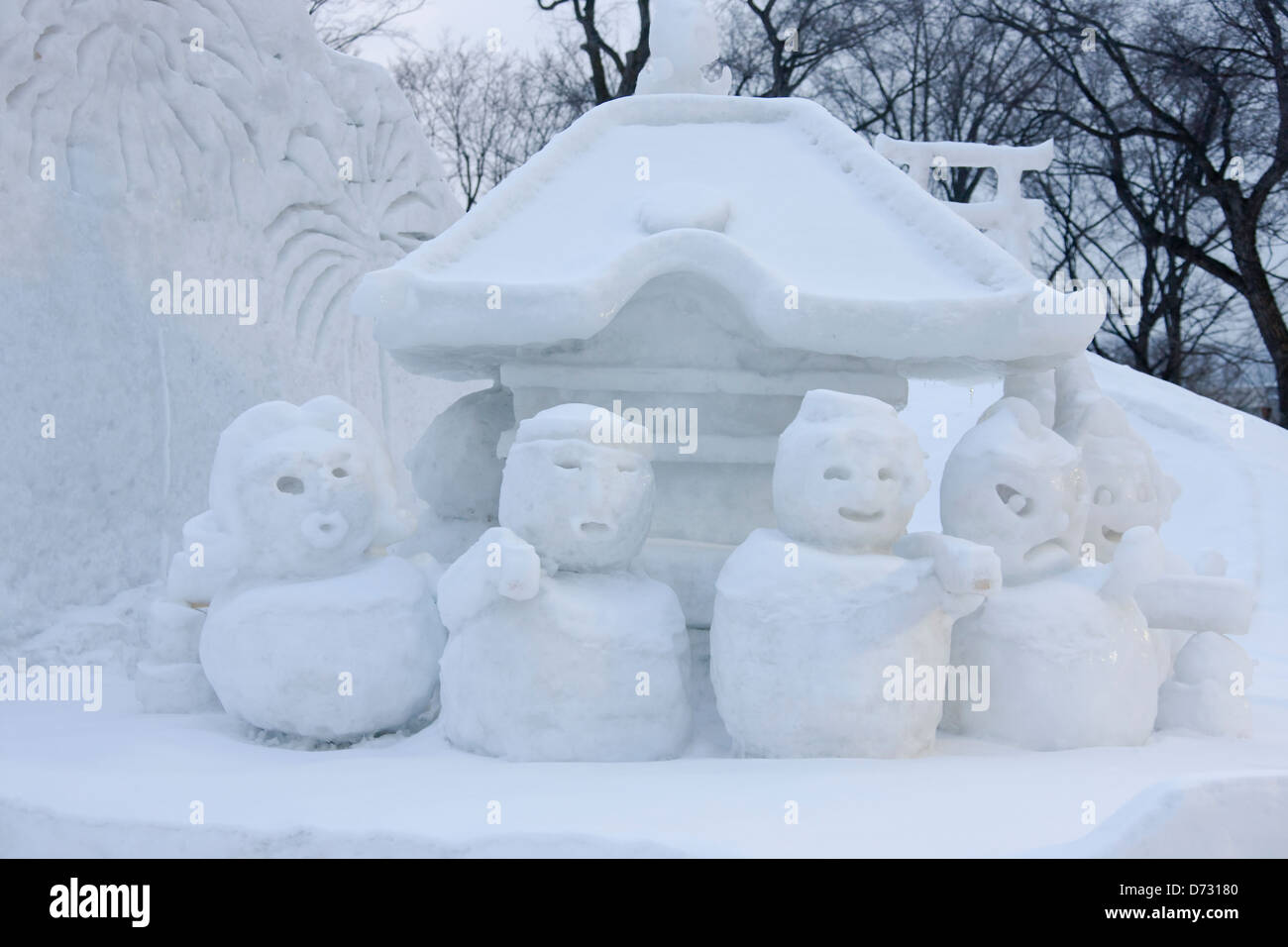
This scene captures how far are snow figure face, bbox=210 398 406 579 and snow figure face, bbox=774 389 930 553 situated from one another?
97cm

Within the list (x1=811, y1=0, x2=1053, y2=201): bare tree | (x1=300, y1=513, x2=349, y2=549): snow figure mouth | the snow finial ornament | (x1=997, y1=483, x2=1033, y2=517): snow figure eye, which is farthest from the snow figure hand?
(x1=811, y1=0, x2=1053, y2=201): bare tree

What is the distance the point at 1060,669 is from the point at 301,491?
1722 mm

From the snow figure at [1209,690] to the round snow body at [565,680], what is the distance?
1208 millimetres

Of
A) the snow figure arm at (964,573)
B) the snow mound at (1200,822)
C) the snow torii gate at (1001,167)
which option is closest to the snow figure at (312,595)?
the snow figure arm at (964,573)

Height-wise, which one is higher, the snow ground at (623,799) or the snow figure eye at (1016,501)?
the snow figure eye at (1016,501)

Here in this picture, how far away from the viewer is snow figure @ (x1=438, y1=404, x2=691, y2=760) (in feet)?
7.73

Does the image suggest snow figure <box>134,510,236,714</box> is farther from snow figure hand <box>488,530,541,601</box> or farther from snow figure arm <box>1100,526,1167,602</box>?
snow figure arm <box>1100,526,1167,602</box>

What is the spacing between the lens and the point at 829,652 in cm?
231

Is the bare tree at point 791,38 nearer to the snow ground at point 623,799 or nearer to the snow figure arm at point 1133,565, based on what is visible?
the snow figure arm at point 1133,565

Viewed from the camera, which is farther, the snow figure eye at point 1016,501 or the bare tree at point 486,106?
the bare tree at point 486,106

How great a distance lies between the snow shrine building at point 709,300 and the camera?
8.59 feet
